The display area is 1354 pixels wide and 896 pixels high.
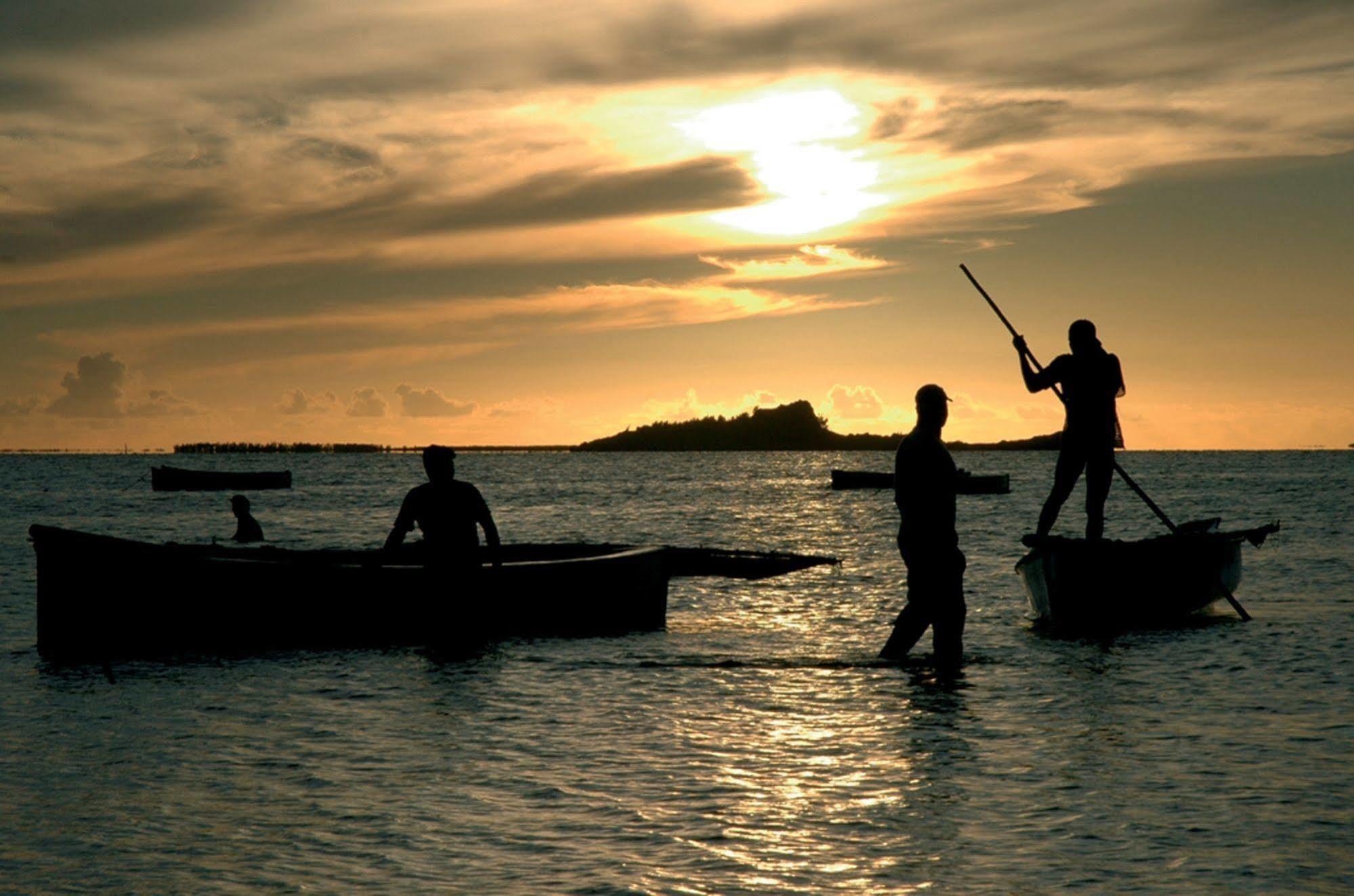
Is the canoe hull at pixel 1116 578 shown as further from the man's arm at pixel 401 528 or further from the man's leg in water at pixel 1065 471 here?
the man's arm at pixel 401 528

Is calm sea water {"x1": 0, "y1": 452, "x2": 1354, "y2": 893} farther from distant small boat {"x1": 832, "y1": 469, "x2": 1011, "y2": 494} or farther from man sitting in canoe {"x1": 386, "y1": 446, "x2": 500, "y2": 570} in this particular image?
distant small boat {"x1": 832, "y1": 469, "x2": 1011, "y2": 494}

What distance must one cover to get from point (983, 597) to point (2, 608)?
16.6 m

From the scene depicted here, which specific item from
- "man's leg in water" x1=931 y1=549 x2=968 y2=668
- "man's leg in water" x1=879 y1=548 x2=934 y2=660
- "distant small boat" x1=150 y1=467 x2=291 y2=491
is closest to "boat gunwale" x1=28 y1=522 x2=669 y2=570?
"man's leg in water" x1=879 y1=548 x2=934 y2=660

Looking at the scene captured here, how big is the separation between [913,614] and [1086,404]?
437 centimetres

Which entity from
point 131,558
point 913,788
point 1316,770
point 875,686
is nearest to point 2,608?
point 131,558

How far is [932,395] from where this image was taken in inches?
466

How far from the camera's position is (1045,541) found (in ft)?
53.4

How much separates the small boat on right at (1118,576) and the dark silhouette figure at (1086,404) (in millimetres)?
968

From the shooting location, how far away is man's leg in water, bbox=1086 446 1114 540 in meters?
15.8

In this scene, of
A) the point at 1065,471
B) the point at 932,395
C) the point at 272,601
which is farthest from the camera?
the point at 1065,471

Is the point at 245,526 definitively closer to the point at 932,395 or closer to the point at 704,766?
the point at 932,395

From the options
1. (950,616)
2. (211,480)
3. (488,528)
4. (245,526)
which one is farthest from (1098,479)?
(211,480)

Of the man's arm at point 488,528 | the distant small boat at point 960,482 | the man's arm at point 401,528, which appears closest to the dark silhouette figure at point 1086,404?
the man's arm at point 488,528

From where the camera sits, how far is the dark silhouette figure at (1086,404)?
51.1 feet
